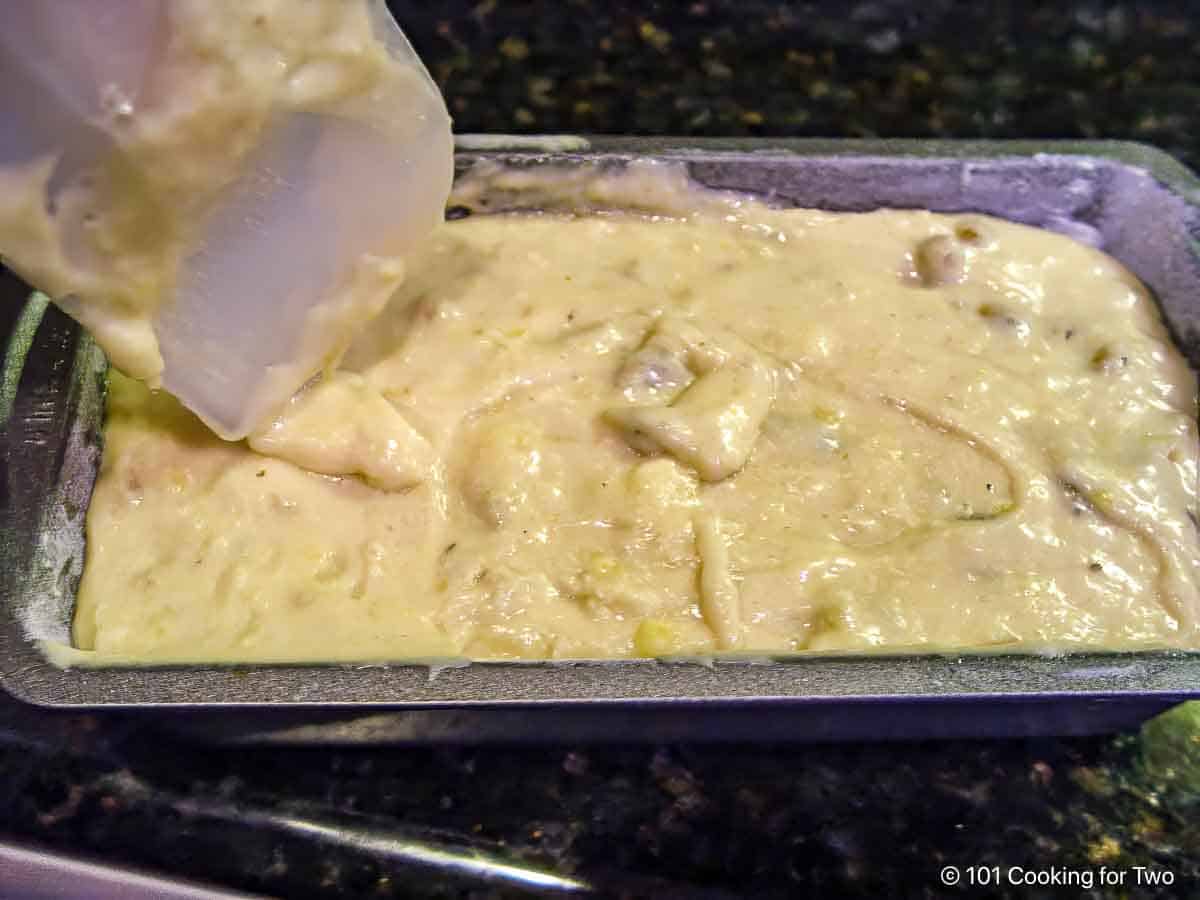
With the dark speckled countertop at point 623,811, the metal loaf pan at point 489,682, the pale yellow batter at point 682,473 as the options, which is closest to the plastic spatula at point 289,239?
the pale yellow batter at point 682,473

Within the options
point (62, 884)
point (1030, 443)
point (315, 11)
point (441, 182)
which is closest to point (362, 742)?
point (62, 884)

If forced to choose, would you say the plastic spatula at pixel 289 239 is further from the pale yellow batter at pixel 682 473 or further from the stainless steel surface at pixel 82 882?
the stainless steel surface at pixel 82 882

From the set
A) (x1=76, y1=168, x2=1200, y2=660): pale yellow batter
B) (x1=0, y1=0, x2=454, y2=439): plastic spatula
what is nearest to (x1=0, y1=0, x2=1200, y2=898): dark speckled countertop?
(x1=76, y1=168, x2=1200, y2=660): pale yellow batter

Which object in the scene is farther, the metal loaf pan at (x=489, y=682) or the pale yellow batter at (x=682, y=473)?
the pale yellow batter at (x=682, y=473)

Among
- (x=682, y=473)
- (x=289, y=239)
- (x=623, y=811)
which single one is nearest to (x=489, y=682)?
(x=623, y=811)

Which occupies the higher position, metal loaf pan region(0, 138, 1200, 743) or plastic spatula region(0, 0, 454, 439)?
plastic spatula region(0, 0, 454, 439)

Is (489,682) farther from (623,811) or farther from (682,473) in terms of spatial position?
(682,473)

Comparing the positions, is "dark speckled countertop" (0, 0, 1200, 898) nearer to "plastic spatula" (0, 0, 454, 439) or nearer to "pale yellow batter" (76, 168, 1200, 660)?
"pale yellow batter" (76, 168, 1200, 660)
